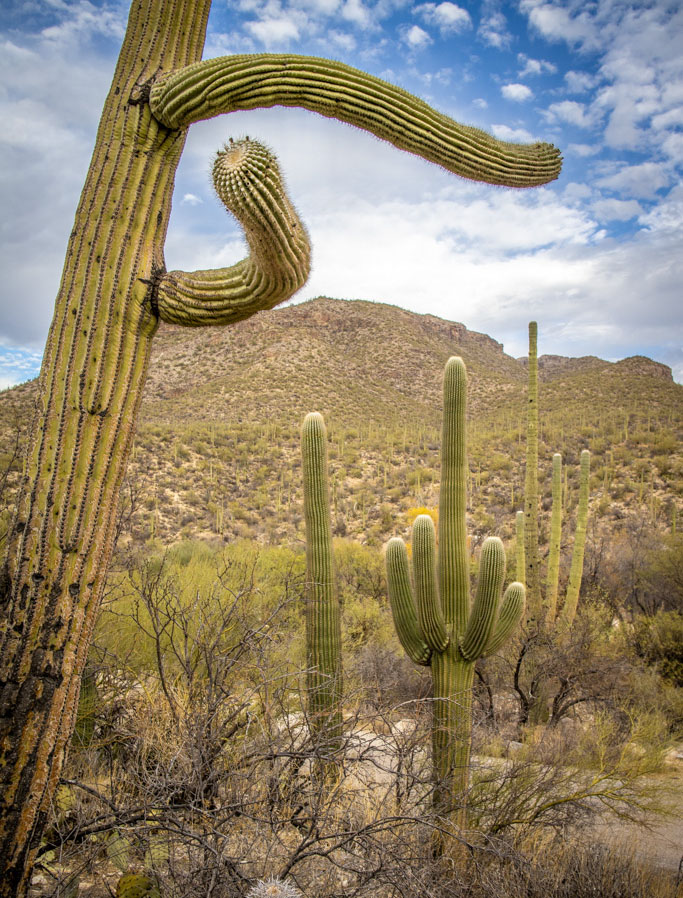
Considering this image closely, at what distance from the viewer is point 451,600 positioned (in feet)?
20.4

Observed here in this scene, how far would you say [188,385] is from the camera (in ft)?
138

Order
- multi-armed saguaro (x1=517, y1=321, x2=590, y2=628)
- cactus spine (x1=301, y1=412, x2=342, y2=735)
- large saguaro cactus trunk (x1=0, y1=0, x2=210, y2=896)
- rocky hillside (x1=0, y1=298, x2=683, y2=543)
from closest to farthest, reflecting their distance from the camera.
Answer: large saguaro cactus trunk (x1=0, y1=0, x2=210, y2=896)
cactus spine (x1=301, y1=412, x2=342, y2=735)
multi-armed saguaro (x1=517, y1=321, x2=590, y2=628)
rocky hillside (x1=0, y1=298, x2=683, y2=543)

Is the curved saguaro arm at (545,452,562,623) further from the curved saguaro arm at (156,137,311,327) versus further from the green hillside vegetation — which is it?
the curved saguaro arm at (156,137,311,327)

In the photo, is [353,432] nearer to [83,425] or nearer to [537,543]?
[537,543]

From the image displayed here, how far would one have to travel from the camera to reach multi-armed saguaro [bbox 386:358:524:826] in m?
5.96

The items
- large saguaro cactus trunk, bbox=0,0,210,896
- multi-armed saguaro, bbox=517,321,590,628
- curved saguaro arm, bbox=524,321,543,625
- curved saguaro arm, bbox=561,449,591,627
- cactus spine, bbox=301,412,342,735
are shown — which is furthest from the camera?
curved saguaro arm, bbox=561,449,591,627

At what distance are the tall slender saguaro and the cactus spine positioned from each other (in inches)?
173

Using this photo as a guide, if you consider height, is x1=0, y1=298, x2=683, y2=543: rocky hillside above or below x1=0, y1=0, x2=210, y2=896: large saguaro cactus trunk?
above

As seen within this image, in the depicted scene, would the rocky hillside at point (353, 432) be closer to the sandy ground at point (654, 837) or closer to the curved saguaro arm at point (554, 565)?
the curved saguaro arm at point (554, 565)

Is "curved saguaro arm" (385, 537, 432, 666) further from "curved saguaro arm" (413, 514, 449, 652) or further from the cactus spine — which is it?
the cactus spine

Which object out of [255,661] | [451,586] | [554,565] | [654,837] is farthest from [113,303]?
[554,565]

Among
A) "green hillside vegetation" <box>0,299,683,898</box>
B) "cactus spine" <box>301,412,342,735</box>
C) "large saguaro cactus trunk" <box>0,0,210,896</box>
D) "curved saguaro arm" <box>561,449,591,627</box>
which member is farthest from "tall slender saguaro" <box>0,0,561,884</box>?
"curved saguaro arm" <box>561,449,591,627</box>

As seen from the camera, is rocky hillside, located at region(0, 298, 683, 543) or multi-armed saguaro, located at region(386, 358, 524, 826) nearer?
multi-armed saguaro, located at region(386, 358, 524, 826)

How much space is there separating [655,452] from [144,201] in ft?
88.0
